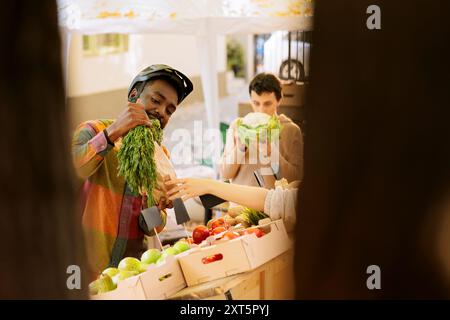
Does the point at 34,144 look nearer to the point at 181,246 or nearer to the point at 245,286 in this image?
the point at 245,286

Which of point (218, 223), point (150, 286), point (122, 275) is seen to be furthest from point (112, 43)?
point (150, 286)

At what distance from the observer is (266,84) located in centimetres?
189

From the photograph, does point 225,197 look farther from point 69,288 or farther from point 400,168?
point 400,168

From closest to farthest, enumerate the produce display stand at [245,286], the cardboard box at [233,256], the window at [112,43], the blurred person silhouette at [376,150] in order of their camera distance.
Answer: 1. the blurred person silhouette at [376,150]
2. the produce display stand at [245,286]
3. the cardboard box at [233,256]
4. the window at [112,43]

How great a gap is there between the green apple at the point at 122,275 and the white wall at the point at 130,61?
54 cm

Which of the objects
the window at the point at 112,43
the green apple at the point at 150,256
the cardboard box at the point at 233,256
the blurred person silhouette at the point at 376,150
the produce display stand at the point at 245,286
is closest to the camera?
the blurred person silhouette at the point at 376,150

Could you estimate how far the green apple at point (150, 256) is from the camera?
1770mm

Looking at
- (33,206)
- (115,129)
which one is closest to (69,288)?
(33,206)

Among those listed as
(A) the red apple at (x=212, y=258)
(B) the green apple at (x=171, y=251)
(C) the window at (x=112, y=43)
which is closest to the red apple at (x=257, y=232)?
(A) the red apple at (x=212, y=258)

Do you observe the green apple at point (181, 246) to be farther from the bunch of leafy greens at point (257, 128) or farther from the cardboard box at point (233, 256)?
the bunch of leafy greens at point (257, 128)

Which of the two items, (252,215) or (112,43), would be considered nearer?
(252,215)

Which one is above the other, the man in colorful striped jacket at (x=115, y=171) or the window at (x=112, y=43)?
the window at (x=112, y=43)

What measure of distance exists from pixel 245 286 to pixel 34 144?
1058mm

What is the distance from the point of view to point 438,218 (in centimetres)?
56
